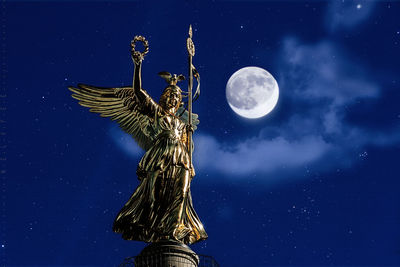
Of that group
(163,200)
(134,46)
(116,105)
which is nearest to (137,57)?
(134,46)

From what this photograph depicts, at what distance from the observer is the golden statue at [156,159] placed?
28.1m

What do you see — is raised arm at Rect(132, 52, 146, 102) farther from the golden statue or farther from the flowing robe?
the flowing robe

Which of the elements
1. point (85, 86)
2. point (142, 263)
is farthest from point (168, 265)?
point (85, 86)

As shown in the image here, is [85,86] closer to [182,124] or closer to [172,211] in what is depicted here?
[182,124]

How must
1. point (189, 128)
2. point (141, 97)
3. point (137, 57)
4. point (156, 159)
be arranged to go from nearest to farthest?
point (156, 159) < point (137, 57) < point (189, 128) < point (141, 97)

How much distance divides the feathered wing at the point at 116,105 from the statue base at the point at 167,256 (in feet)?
14.9

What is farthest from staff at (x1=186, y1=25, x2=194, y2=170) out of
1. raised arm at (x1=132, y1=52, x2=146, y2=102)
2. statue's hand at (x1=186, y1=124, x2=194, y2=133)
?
raised arm at (x1=132, y1=52, x2=146, y2=102)

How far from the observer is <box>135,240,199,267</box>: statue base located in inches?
1051

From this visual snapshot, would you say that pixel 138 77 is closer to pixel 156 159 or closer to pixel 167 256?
pixel 156 159

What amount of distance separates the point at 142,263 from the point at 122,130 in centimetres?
592

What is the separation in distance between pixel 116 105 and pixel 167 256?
253 inches

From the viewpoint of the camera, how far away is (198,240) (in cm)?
2847

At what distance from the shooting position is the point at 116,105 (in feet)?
100

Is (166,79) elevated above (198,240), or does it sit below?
above
